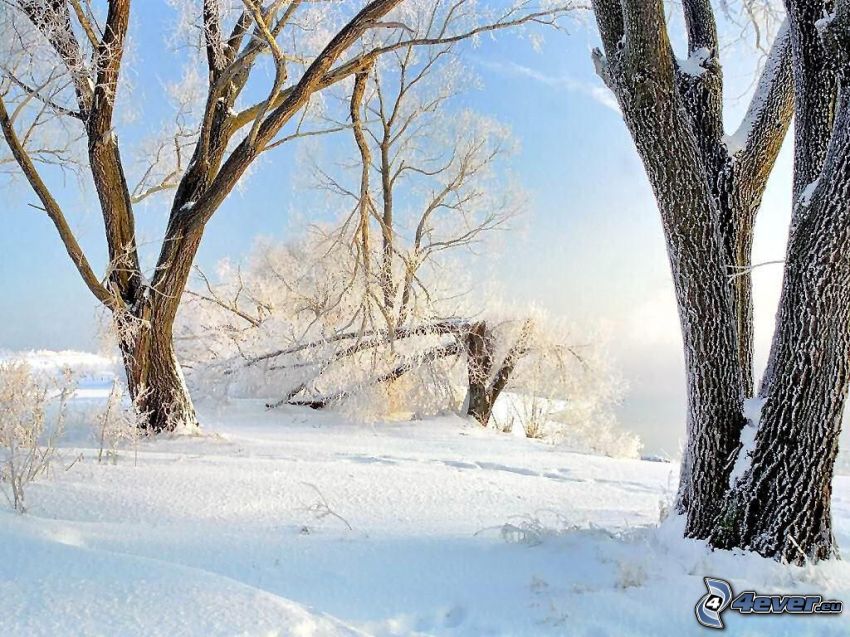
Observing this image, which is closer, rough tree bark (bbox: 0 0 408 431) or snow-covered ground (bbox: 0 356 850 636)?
snow-covered ground (bbox: 0 356 850 636)

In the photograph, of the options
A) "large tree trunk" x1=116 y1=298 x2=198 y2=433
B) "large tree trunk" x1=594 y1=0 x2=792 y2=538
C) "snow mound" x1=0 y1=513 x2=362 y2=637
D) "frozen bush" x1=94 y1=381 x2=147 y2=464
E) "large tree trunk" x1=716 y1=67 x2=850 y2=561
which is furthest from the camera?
"large tree trunk" x1=116 y1=298 x2=198 y2=433

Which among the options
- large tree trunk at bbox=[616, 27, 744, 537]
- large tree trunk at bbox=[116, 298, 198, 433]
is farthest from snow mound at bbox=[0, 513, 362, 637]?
large tree trunk at bbox=[116, 298, 198, 433]

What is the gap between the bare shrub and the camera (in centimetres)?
304

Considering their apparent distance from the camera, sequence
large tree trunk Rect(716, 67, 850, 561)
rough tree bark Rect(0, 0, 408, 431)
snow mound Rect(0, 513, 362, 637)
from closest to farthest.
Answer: snow mound Rect(0, 513, 362, 637), large tree trunk Rect(716, 67, 850, 561), rough tree bark Rect(0, 0, 408, 431)

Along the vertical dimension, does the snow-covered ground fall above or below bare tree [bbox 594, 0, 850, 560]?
below

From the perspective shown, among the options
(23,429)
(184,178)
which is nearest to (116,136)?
(184,178)

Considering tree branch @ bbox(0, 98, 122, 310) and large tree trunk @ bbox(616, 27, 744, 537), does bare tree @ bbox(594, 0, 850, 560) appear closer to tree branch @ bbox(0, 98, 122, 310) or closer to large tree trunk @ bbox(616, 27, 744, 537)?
large tree trunk @ bbox(616, 27, 744, 537)

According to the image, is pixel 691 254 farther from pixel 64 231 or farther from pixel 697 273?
pixel 64 231

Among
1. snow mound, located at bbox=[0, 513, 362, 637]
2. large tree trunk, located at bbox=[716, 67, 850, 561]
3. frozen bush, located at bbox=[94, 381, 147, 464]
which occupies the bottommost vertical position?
snow mound, located at bbox=[0, 513, 362, 637]

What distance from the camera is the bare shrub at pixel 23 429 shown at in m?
3.04

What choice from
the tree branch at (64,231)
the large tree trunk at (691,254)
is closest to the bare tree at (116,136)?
the tree branch at (64,231)

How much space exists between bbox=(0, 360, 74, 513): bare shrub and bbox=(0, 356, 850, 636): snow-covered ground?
110 mm

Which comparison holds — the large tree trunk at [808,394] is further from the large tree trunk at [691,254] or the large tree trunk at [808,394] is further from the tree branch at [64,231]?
the tree branch at [64,231]

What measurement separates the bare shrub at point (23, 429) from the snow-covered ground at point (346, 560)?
0.36ft
